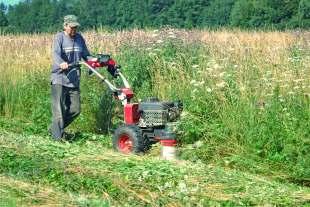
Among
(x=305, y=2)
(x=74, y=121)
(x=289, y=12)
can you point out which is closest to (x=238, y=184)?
(x=74, y=121)

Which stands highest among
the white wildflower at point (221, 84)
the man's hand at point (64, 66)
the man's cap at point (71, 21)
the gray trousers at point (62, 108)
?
the man's cap at point (71, 21)

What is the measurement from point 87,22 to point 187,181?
213 feet

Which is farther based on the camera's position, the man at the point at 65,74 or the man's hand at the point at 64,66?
the man at the point at 65,74

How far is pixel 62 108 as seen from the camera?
34.2 feet

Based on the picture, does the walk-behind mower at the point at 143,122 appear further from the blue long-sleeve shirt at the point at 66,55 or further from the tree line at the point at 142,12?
the tree line at the point at 142,12

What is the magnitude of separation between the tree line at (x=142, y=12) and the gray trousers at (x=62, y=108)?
47.5m

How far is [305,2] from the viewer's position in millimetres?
50156

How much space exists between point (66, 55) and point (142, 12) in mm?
68560

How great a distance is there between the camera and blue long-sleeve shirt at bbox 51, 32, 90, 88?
1020 centimetres

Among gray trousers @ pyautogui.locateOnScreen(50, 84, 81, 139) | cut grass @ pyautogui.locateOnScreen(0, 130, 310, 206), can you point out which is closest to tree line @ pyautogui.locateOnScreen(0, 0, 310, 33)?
gray trousers @ pyautogui.locateOnScreen(50, 84, 81, 139)

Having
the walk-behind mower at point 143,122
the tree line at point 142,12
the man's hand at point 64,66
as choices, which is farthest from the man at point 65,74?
the tree line at point 142,12

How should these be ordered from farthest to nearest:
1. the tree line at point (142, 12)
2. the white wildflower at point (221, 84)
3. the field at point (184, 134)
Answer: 1. the tree line at point (142, 12)
2. the white wildflower at point (221, 84)
3. the field at point (184, 134)

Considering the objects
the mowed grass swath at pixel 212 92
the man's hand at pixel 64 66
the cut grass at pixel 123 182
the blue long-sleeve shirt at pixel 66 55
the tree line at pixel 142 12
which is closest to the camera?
the cut grass at pixel 123 182

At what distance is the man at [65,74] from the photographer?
10195 millimetres
